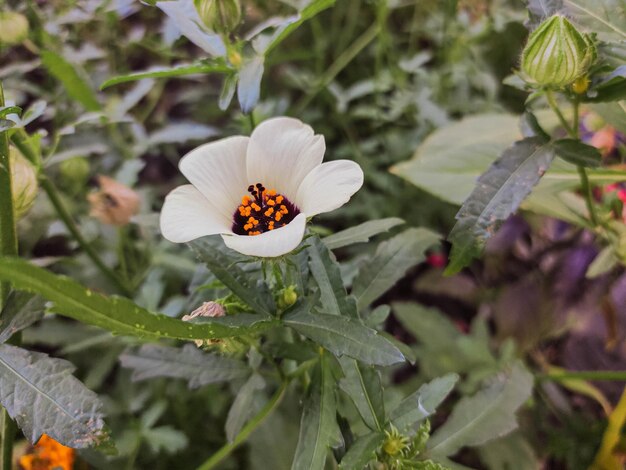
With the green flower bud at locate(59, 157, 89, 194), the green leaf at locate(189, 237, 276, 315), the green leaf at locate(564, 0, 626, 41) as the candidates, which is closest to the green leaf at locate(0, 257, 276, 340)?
the green leaf at locate(189, 237, 276, 315)

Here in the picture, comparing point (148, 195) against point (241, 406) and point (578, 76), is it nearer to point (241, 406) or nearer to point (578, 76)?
point (241, 406)

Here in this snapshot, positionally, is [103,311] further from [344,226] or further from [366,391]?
[344,226]

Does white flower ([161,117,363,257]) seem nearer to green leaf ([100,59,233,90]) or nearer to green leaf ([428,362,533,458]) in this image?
green leaf ([100,59,233,90])

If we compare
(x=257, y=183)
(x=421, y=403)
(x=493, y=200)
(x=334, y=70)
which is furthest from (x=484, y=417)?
(x=334, y=70)

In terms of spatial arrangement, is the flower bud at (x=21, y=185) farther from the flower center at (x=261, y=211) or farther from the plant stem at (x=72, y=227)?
the flower center at (x=261, y=211)

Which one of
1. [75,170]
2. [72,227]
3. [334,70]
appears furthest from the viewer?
[334,70]


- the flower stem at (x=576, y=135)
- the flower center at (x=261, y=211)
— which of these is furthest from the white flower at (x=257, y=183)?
the flower stem at (x=576, y=135)
